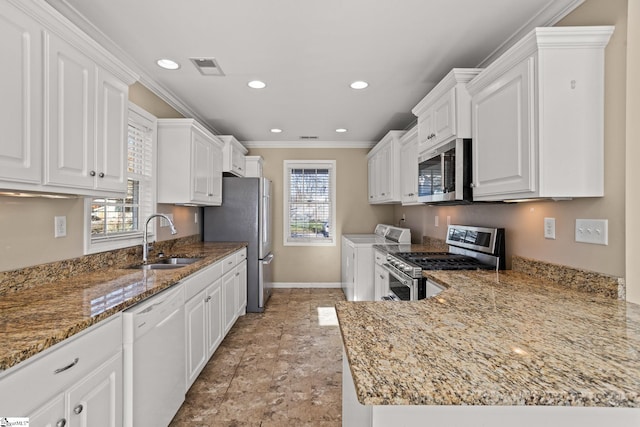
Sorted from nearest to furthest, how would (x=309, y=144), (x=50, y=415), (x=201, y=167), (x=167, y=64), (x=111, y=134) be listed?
(x=50, y=415) → (x=111, y=134) → (x=167, y=64) → (x=201, y=167) → (x=309, y=144)

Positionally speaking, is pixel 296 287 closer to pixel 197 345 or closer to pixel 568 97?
pixel 197 345

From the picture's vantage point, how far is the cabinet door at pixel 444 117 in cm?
232

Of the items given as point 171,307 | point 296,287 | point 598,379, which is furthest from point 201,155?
point 598,379

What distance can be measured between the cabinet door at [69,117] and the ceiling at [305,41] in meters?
0.58

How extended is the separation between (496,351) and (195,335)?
6.90 feet

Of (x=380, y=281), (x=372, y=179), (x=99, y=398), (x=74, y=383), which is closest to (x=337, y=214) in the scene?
(x=372, y=179)

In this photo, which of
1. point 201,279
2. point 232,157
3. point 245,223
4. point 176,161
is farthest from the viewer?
point 232,157

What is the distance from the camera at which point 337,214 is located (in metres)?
5.71

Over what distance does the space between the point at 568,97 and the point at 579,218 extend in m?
0.63

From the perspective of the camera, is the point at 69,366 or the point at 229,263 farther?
the point at 229,263

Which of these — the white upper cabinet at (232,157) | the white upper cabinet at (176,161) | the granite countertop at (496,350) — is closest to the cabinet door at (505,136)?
the granite countertop at (496,350)

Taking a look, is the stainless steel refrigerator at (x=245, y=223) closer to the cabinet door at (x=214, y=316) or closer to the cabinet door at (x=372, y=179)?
the cabinet door at (x=214, y=316)

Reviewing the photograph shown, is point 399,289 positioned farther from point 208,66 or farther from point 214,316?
point 208,66

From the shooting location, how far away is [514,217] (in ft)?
7.71
